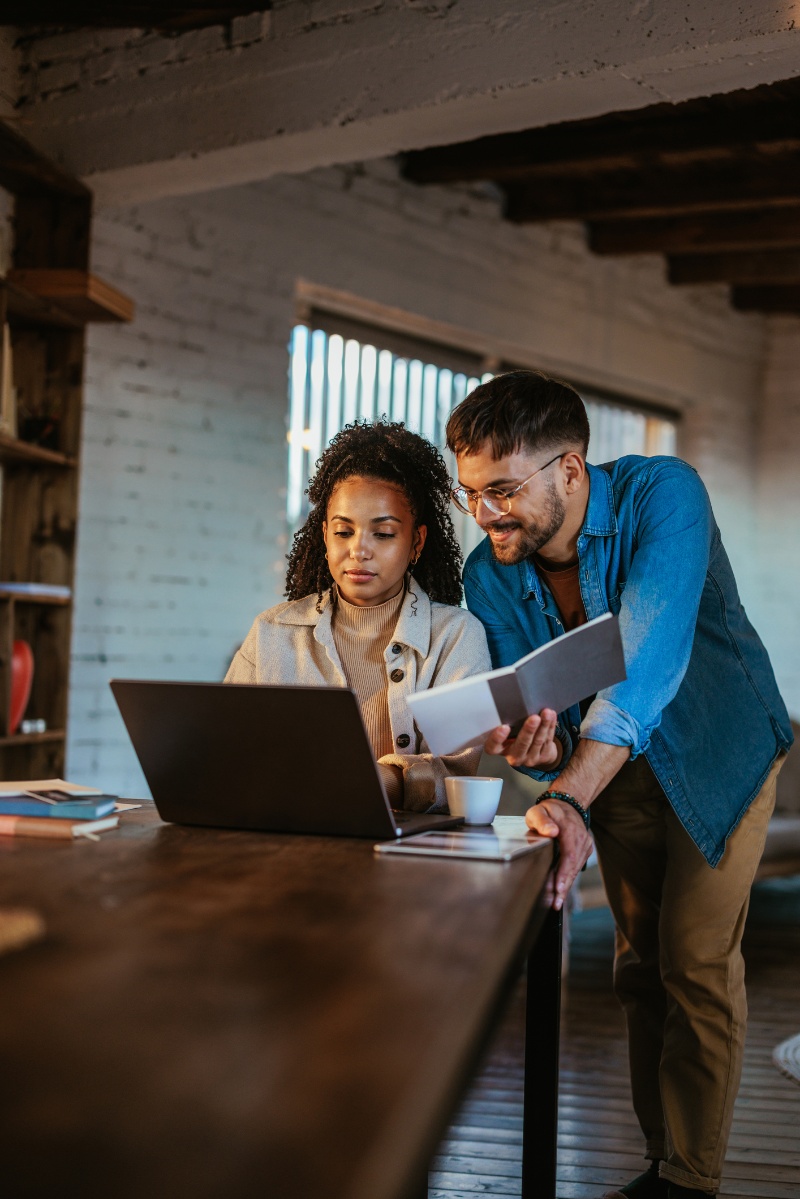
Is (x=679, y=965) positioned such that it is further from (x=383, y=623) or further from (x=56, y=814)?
(x=56, y=814)

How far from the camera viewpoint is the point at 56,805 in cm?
145

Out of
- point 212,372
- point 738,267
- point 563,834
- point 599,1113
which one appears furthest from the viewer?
point 738,267

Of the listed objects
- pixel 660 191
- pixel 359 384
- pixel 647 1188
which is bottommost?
pixel 647 1188

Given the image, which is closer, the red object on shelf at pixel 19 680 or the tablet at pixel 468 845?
the tablet at pixel 468 845

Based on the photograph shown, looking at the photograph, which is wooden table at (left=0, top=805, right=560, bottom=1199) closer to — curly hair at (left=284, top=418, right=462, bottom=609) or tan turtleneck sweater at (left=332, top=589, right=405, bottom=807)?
tan turtleneck sweater at (left=332, top=589, right=405, bottom=807)

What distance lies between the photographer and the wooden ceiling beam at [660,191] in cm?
471

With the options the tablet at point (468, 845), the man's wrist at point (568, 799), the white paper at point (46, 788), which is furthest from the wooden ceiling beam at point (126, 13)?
the tablet at point (468, 845)

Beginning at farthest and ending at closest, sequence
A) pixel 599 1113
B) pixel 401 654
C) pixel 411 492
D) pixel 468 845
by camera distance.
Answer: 1. pixel 599 1113
2. pixel 411 492
3. pixel 401 654
4. pixel 468 845

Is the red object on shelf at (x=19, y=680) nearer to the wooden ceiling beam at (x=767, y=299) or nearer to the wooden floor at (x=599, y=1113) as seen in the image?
the wooden floor at (x=599, y=1113)

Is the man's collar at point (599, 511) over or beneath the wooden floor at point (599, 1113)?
over

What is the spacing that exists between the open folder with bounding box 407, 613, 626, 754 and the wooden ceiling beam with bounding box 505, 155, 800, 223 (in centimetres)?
383

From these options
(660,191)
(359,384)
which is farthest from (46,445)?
(660,191)

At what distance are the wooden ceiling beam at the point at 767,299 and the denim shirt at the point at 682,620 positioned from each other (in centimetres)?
495

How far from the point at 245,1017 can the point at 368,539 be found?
1365 millimetres
